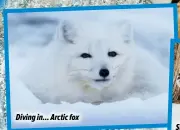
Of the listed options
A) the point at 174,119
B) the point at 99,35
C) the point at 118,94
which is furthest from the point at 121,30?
the point at 174,119

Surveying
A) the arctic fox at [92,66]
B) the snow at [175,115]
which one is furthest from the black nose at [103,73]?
the snow at [175,115]

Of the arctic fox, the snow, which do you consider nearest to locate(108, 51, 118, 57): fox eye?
the arctic fox

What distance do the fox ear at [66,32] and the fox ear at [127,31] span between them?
0.12 metres

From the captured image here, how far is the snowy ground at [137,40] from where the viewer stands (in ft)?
2.83

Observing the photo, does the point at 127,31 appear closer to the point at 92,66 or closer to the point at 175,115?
the point at 92,66

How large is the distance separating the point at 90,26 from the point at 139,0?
14cm

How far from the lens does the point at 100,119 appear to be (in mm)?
896

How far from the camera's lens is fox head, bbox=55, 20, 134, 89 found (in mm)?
865

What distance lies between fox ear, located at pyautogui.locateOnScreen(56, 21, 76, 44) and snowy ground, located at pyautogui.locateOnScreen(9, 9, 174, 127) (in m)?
0.02

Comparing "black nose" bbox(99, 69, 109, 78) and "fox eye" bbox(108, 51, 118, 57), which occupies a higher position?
"fox eye" bbox(108, 51, 118, 57)

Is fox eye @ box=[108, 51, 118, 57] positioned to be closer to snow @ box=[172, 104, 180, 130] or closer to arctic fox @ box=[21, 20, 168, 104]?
arctic fox @ box=[21, 20, 168, 104]

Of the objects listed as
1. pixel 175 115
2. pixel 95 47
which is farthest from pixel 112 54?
pixel 175 115

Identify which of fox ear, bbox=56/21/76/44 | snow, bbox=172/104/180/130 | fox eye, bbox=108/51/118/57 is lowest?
snow, bbox=172/104/180/130

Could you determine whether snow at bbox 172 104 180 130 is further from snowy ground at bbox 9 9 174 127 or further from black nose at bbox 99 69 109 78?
black nose at bbox 99 69 109 78
